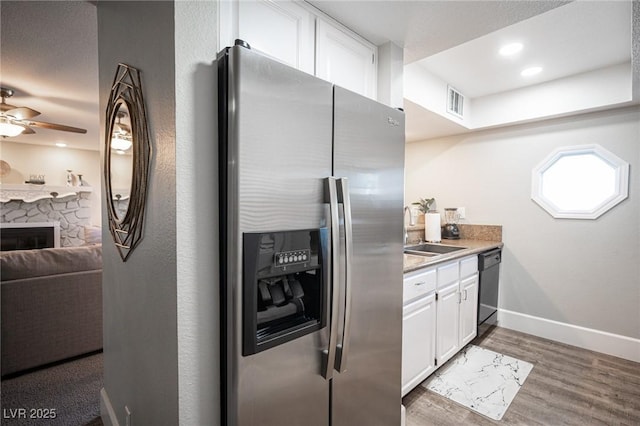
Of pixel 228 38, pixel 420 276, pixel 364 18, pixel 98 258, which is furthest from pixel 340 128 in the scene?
pixel 98 258

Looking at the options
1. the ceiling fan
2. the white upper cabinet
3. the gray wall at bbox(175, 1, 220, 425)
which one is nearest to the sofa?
the ceiling fan

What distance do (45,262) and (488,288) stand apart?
4.06 meters

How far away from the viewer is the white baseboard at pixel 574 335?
269 centimetres

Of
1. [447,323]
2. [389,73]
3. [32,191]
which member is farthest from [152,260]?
[32,191]

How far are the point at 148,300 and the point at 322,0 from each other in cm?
149

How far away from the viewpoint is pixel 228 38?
1152mm

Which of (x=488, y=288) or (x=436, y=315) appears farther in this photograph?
(x=488, y=288)

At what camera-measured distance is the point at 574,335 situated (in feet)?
9.66

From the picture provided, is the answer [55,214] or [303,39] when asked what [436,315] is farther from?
[55,214]

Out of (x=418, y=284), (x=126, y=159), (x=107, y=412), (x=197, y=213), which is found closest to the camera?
(x=197, y=213)

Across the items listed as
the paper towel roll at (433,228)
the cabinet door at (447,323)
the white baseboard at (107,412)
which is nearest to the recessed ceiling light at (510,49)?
the paper towel roll at (433,228)

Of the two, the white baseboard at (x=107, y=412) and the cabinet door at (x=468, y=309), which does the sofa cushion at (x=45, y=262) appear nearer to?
the white baseboard at (x=107, y=412)

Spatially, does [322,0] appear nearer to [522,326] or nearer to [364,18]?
[364,18]

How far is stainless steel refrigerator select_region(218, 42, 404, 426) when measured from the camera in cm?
97
